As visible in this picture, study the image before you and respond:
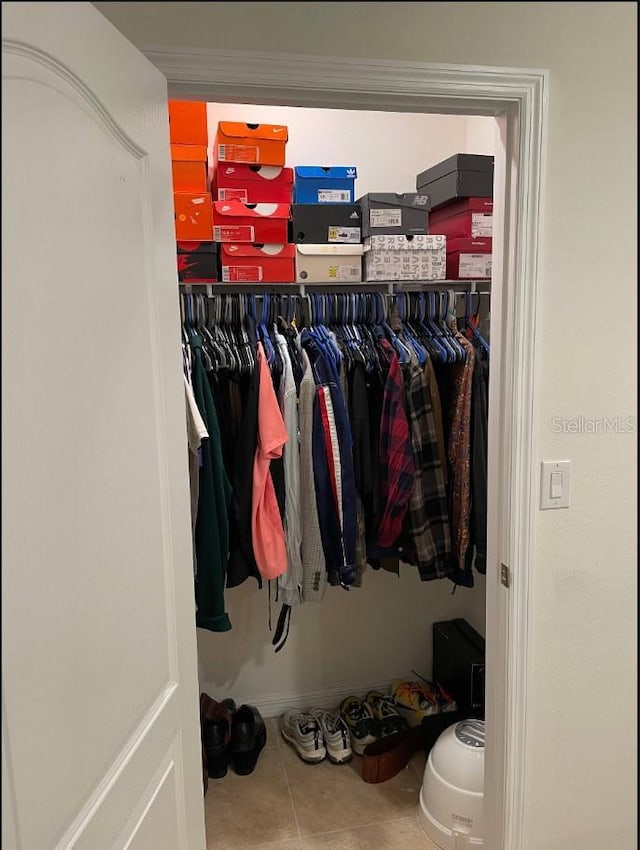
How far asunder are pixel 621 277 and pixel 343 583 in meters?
1.23

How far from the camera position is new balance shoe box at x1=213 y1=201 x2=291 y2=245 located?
2.00 metres

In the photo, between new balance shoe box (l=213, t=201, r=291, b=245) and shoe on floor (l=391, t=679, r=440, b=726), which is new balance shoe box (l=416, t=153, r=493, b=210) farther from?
shoe on floor (l=391, t=679, r=440, b=726)

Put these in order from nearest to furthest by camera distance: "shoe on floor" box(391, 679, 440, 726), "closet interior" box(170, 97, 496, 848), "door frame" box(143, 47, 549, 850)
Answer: "door frame" box(143, 47, 549, 850), "closet interior" box(170, 97, 496, 848), "shoe on floor" box(391, 679, 440, 726)

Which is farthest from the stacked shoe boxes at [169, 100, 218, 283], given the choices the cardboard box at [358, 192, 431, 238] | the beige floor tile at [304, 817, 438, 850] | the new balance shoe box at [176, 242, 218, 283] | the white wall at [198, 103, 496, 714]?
the beige floor tile at [304, 817, 438, 850]

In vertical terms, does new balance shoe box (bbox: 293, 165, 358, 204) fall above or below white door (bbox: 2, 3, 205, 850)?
above

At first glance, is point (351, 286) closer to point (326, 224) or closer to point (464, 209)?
point (326, 224)

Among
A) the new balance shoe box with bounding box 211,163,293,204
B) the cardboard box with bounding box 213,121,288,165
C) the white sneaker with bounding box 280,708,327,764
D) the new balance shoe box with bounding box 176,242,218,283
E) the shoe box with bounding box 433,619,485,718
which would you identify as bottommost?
the white sneaker with bounding box 280,708,327,764

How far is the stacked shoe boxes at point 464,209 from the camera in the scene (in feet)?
6.72

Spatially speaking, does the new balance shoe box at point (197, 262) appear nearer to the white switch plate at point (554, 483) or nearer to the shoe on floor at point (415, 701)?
the white switch plate at point (554, 483)

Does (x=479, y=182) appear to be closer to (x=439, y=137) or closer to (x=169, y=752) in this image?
(x=439, y=137)

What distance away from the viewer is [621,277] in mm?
1094

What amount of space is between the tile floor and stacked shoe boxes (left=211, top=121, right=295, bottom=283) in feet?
5.52

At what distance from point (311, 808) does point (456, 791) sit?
0.50 meters

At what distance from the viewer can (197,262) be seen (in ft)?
6.56
